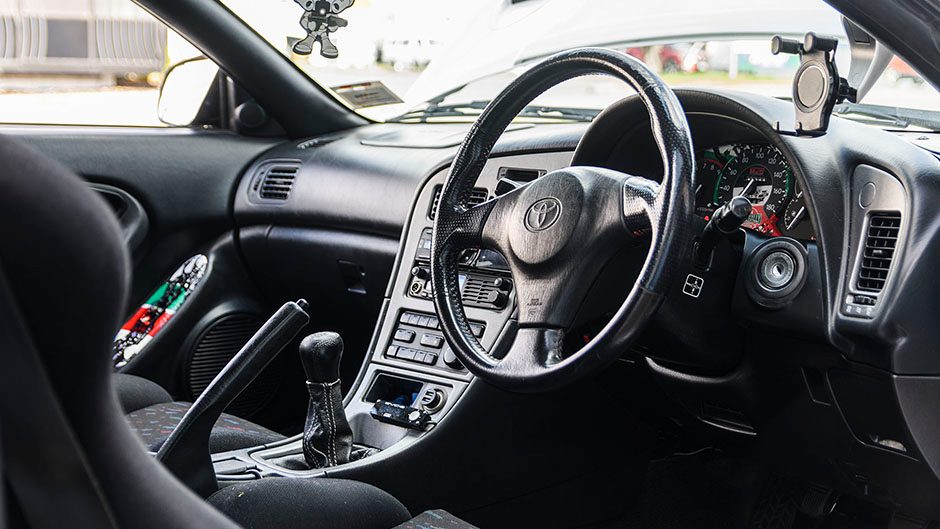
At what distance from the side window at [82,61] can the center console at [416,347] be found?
980mm

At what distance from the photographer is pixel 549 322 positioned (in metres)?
1.54

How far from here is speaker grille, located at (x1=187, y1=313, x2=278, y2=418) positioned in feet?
9.18

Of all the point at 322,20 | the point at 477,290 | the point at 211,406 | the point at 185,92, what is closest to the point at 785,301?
the point at 477,290

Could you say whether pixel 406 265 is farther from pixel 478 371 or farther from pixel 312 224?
pixel 478 371

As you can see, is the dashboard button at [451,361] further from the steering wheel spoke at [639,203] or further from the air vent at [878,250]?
the air vent at [878,250]

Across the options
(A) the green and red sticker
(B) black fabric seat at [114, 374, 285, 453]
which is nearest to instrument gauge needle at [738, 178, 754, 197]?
(B) black fabric seat at [114, 374, 285, 453]

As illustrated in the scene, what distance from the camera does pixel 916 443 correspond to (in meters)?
1.64

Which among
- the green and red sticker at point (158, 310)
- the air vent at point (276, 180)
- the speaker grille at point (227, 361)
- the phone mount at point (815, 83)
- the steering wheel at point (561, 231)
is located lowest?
the speaker grille at point (227, 361)

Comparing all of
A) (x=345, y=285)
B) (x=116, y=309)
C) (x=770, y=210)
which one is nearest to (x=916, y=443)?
(x=770, y=210)

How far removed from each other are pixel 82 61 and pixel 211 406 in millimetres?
4668

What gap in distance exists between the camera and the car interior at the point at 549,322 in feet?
2.43

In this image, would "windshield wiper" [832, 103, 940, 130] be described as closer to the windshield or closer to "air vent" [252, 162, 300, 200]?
the windshield

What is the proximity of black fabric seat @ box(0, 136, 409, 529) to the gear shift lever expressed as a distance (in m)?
1.31

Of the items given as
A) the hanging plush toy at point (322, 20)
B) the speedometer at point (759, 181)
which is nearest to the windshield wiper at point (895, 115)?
the speedometer at point (759, 181)
